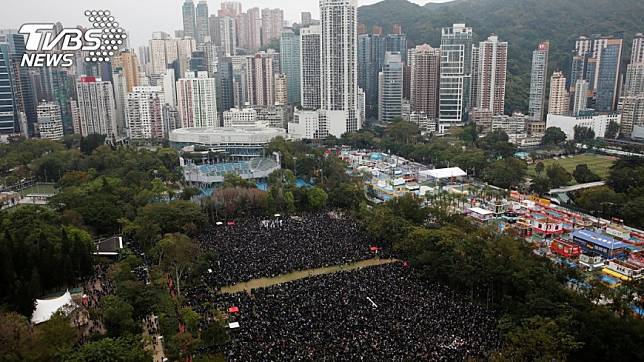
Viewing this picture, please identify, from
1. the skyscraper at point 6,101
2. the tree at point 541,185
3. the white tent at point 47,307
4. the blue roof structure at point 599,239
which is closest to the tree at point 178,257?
the white tent at point 47,307

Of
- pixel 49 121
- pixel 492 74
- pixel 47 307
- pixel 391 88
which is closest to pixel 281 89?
pixel 391 88

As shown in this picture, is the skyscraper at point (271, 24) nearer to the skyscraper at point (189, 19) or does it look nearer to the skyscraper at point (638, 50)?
the skyscraper at point (189, 19)

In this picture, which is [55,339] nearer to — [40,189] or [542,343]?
[542,343]

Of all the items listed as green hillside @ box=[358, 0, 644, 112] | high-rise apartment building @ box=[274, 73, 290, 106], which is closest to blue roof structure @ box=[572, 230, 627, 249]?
high-rise apartment building @ box=[274, 73, 290, 106]

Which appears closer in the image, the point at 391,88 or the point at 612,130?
the point at 612,130

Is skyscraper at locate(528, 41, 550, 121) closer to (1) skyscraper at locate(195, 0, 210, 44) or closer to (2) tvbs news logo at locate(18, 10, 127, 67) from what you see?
(2) tvbs news logo at locate(18, 10, 127, 67)
